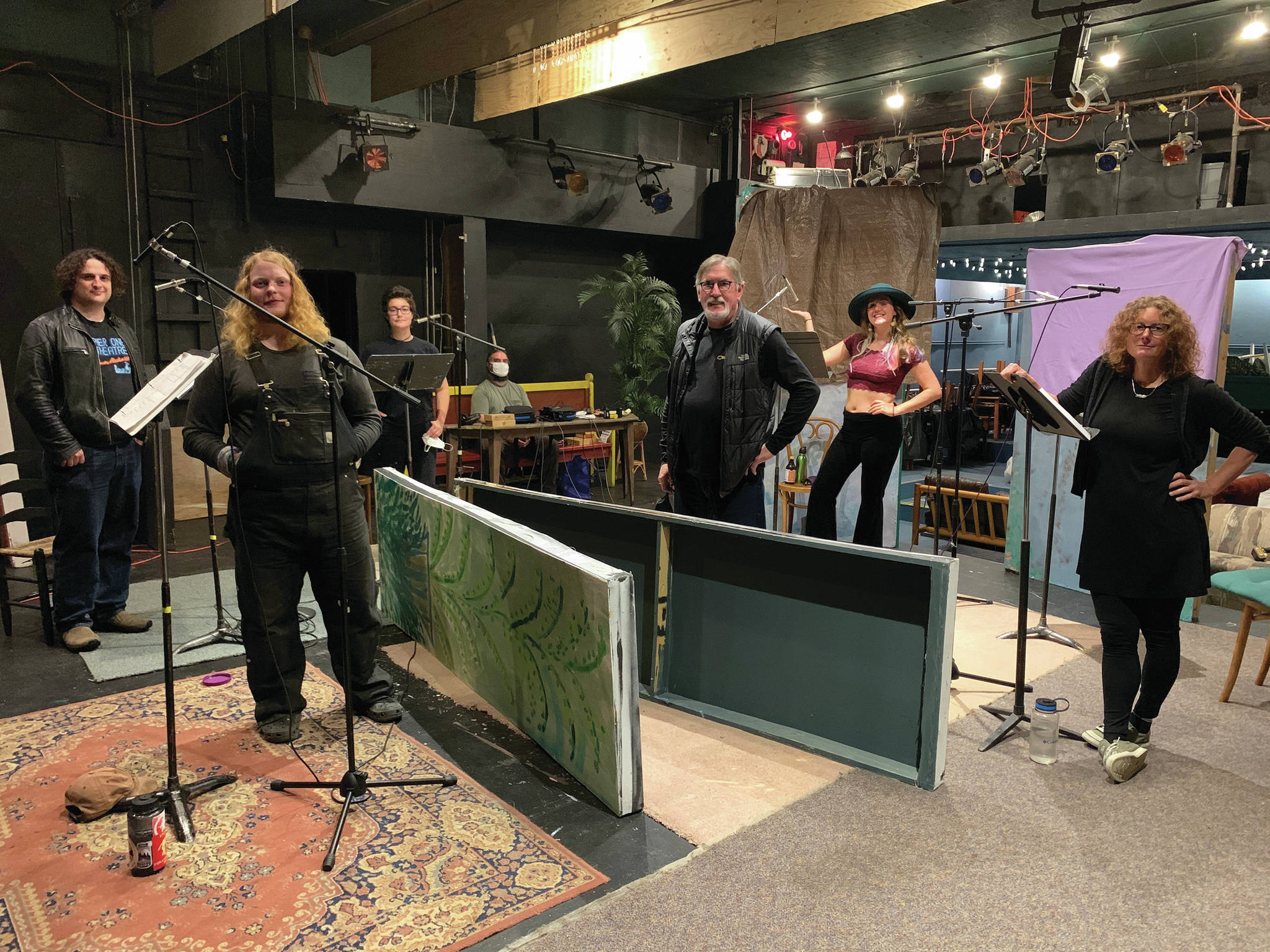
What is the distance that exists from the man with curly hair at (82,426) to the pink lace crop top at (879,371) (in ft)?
10.9

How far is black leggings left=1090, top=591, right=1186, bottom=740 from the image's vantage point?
2908mm

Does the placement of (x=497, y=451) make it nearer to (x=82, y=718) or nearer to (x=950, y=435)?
(x=82, y=718)

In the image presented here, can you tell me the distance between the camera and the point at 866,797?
9.07 feet

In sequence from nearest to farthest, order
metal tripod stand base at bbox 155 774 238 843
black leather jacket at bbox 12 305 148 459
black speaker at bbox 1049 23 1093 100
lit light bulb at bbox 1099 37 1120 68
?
metal tripod stand base at bbox 155 774 238 843 → black leather jacket at bbox 12 305 148 459 → black speaker at bbox 1049 23 1093 100 → lit light bulb at bbox 1099 37 1120 68

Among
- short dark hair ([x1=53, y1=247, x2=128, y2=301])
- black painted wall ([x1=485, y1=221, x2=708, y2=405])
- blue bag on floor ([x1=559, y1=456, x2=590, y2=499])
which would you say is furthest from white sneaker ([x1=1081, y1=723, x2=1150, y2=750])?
black painted wall ([x1=485, y1=221, x2=708, y2=405])

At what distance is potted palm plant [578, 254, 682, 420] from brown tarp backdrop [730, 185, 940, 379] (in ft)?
5.94

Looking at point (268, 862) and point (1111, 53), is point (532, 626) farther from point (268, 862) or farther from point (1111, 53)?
point (1111, 53)

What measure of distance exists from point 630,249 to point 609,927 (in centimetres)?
923

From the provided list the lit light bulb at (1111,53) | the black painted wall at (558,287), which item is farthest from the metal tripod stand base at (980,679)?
the black painted wall at (558,287)

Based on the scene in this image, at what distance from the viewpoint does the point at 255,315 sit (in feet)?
9.60

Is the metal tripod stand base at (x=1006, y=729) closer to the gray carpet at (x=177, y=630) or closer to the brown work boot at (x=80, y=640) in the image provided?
the gray carpet at (x=177, y=630)

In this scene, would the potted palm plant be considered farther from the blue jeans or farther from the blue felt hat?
the blue jeans

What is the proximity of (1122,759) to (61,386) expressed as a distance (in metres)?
4.44

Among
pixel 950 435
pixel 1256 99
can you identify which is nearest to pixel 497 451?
pixel 950 435
